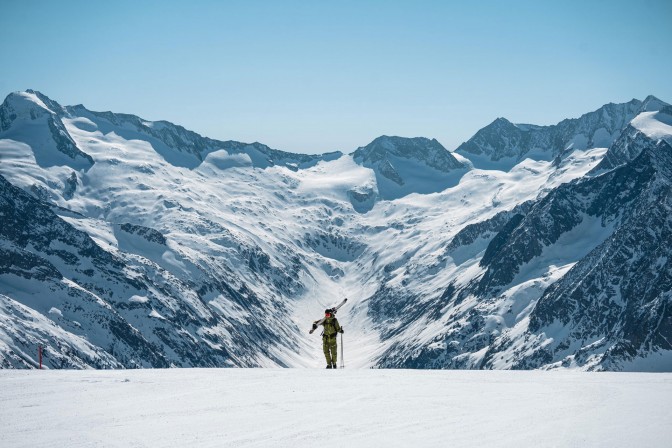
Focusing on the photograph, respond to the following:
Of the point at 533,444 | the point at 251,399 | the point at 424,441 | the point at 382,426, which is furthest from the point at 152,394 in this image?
the point at 533,444

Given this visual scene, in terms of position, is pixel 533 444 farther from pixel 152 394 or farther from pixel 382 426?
pixel 152 394

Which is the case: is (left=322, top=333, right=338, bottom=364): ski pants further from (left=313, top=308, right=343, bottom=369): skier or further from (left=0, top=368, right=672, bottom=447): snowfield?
(left=0, top=368, right=672, bottom=447): snowfield

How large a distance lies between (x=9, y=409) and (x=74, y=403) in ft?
5.20

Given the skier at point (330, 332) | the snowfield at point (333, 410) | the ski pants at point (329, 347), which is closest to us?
the snowfield at point (333, 410)

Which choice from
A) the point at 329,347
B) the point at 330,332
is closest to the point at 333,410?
the point at 330,332

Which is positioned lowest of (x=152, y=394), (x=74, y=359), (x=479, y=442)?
(x=74, y=359)

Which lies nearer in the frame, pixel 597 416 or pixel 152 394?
pixel 597 416

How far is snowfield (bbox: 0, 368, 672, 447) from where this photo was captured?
15.4m

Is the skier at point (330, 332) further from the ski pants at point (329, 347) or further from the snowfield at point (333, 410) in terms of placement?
the snowfield at point (333, 410)

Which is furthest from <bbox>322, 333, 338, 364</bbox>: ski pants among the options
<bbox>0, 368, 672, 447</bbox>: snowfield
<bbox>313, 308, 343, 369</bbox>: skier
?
<bbox>0, 368, 672, 447</bbox>: snowfield

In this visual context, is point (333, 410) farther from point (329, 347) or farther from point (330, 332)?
point (329, 347)

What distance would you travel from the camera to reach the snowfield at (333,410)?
1541cm

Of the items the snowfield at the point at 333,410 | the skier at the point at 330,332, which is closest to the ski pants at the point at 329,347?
the skier at the point at 330,332

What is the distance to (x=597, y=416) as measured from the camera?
17.0 meters
